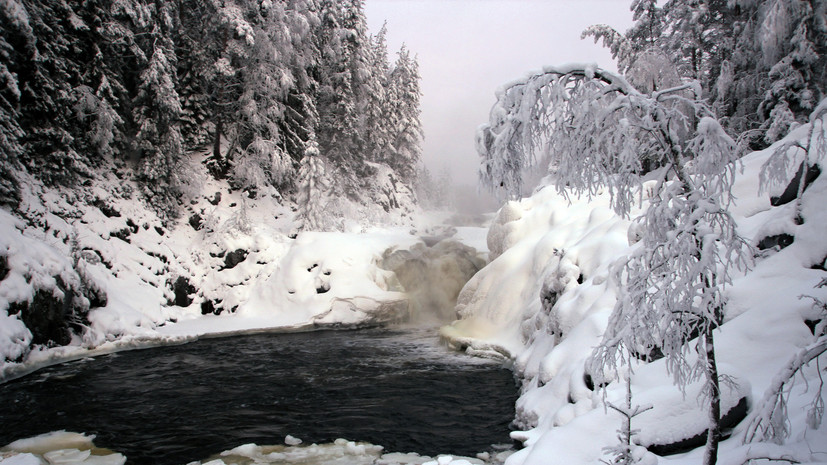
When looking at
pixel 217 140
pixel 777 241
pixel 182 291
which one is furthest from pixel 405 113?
pixel 777 241

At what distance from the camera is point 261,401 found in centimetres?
893

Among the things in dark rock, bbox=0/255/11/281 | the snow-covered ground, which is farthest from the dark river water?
dark rock, bbox=0/255/11/281

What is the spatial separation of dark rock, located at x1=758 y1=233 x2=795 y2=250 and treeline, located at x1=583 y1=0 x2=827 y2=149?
2.56 meters

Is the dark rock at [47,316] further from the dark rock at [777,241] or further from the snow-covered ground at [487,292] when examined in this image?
the dark rock at [777,241]

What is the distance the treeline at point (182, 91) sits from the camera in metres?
15.1

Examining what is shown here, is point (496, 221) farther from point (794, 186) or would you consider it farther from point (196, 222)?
point (196, 222)

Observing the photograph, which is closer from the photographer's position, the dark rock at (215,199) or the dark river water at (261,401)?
the dark river water at (261,401)

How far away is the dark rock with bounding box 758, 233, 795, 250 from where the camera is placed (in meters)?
5.46

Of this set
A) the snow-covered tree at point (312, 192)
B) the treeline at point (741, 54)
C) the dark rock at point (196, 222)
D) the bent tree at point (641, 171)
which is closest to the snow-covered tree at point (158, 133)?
the dark rock at point (196, 222)

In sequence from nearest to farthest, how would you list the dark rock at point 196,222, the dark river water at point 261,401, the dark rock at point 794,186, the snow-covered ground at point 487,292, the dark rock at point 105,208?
the snow-covered ground at point 487,292, the dark rock at point 794,186, the dark river water at point 261,401, the dark rock at point 105,208, the dark rock at point 196,222

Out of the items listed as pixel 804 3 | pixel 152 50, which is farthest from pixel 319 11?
pixel 804 3

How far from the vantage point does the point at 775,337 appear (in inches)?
177

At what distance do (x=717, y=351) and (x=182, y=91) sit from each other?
25.5 m

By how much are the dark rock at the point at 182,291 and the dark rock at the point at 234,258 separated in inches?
66.1
